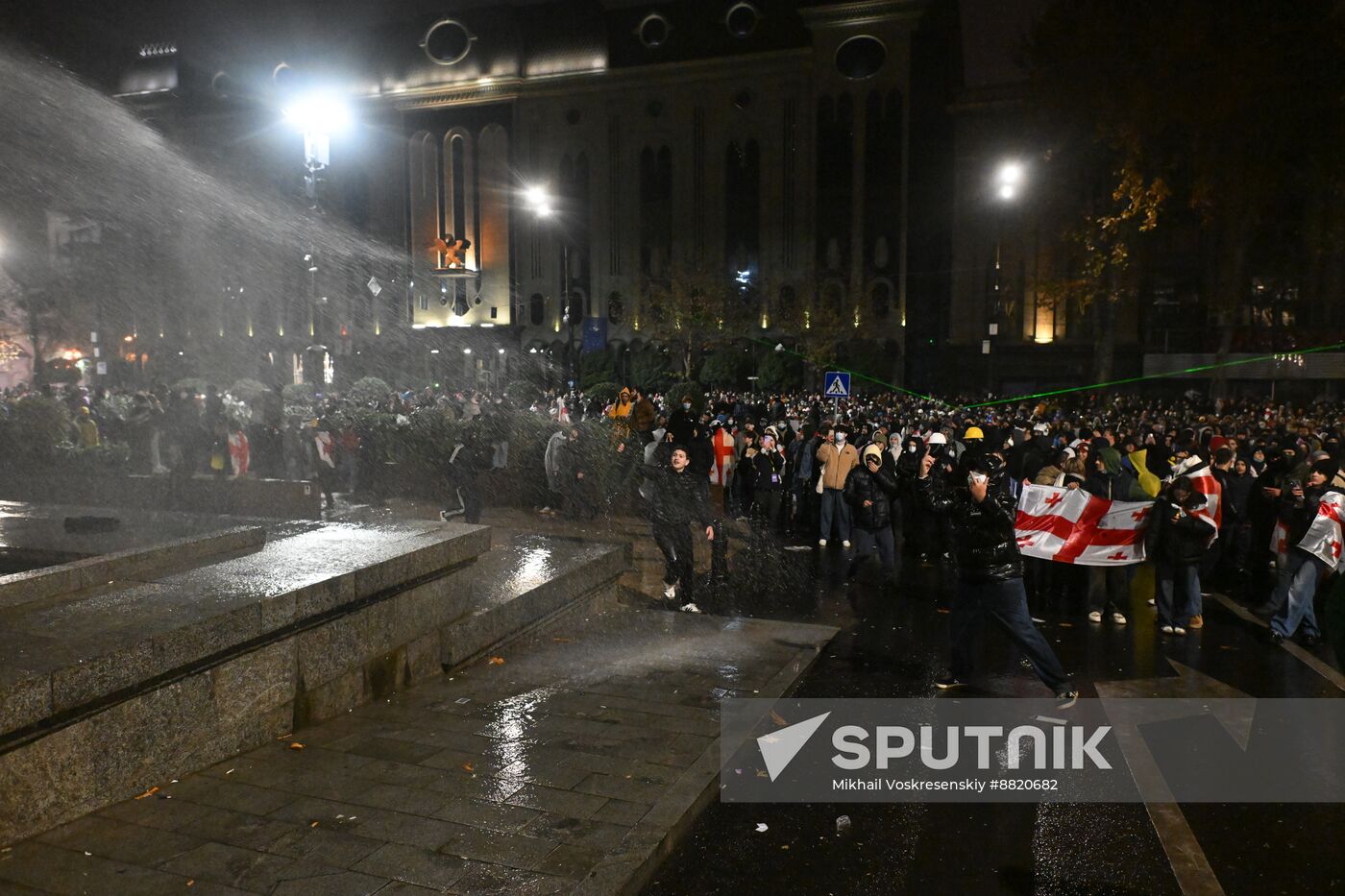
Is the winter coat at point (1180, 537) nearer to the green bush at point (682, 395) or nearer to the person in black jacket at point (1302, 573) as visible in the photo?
the person in black jacket at point (1302, 573)

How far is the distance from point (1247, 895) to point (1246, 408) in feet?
96.5

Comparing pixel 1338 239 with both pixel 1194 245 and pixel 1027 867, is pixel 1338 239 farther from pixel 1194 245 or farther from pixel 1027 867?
pixel 1027 867

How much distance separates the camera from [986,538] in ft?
20.5

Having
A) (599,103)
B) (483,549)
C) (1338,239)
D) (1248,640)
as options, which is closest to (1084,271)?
(1338,239)

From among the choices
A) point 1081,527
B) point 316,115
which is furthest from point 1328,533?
point 316,115

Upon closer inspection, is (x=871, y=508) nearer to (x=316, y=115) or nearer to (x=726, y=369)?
(x=316, y=115)

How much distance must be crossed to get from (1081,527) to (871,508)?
6.63 ft

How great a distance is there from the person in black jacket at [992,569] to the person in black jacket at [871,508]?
343 cm

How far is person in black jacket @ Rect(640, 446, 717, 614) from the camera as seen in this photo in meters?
8.66

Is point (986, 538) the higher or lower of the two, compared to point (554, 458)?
lower

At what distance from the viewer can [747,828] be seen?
4512mm

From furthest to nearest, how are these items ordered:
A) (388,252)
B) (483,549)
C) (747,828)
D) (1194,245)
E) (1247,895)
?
1. (388,252)
2. (1194,245)
3. (483,549)
4. (747,828)
5. (1247,895)

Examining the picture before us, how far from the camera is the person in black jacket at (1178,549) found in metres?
Result: 8.30

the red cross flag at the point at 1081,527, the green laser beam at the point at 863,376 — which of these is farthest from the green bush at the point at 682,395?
the green laser beam at the point at 863,376
